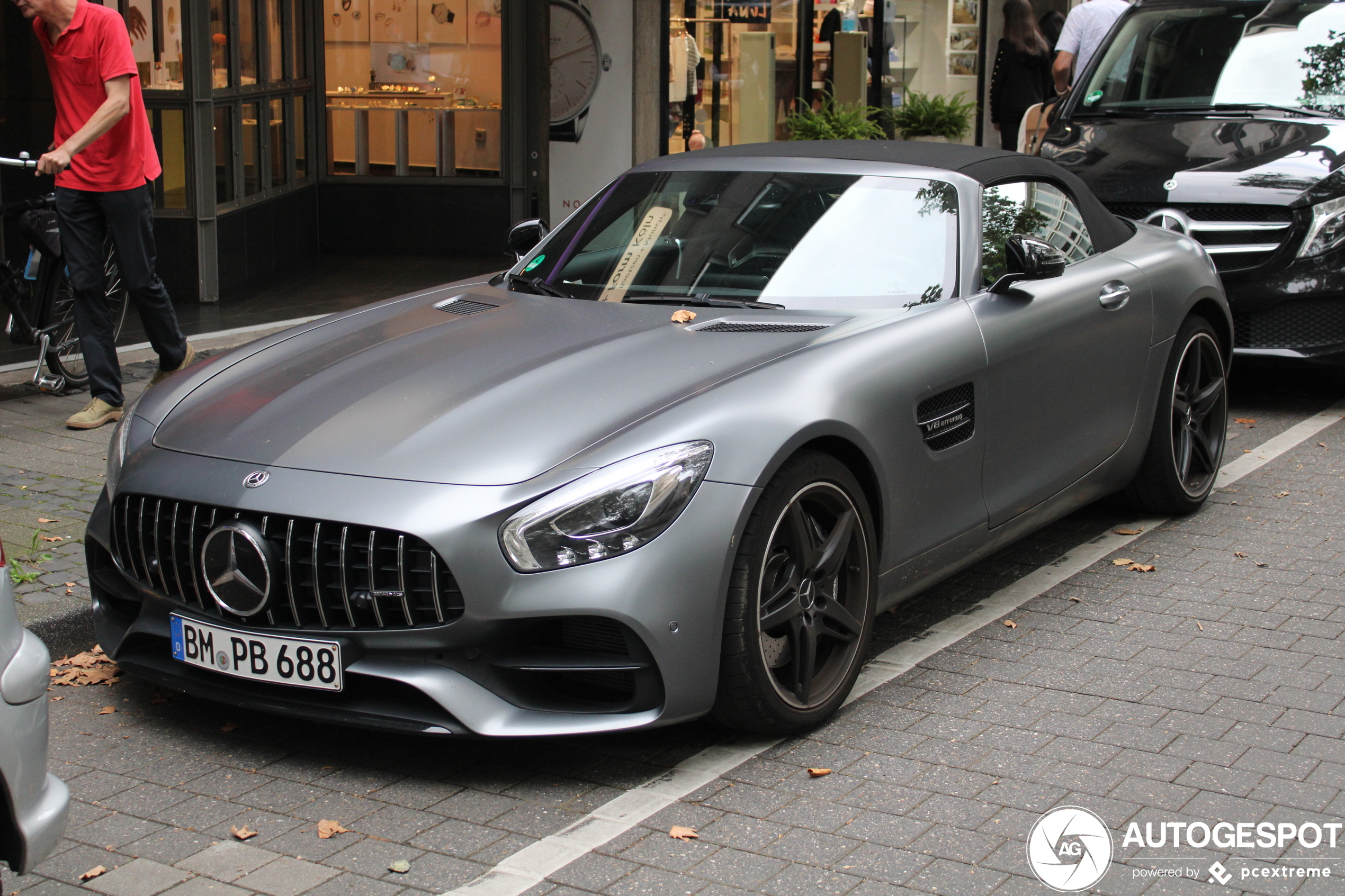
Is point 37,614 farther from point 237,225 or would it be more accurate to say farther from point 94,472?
point 237,225

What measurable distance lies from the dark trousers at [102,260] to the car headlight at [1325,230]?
223 inches

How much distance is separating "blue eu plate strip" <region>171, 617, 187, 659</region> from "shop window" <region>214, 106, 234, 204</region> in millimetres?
7370

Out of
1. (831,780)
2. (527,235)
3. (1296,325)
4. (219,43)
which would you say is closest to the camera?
(831,780)

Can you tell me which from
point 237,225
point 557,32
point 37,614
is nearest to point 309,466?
point 37,614

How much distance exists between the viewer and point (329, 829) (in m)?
3.53

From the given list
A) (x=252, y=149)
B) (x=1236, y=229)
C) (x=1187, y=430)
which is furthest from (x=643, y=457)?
(x=252, y=149)

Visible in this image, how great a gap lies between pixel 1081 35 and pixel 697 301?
24.9ft

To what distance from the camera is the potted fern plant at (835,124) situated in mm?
14125

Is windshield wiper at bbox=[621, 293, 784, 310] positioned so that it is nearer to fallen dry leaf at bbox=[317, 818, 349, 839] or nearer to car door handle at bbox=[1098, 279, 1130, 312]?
car door handle at bbox=[1098, 279, 1130, 312]

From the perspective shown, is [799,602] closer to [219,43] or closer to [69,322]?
[69,322]

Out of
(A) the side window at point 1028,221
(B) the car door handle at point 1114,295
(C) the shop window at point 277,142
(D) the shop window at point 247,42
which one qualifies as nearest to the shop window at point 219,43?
(D) the shop window at point 247,42

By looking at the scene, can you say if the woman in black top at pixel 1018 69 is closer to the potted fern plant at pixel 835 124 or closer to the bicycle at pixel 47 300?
the potted fern plant at pixel 835 124

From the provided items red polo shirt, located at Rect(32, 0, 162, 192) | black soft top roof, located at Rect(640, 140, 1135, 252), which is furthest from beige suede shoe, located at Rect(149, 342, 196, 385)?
black soft top roof, located at Rect(640, 140, 1135, 252)

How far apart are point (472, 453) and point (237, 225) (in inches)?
310
